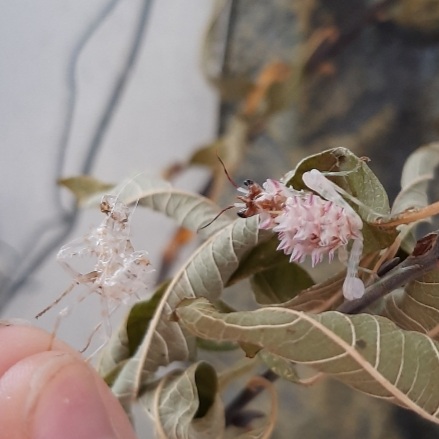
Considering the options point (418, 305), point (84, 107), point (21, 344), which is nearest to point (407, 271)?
point (418, 305)

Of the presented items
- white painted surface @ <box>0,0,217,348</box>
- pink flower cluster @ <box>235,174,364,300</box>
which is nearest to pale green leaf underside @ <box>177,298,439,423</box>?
pink flower cluster @ <box>235,174,364,300</box>

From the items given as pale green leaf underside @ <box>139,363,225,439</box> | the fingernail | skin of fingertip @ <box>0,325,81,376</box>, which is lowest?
pale green leaf underside @ <box>139,363,225,439</box>

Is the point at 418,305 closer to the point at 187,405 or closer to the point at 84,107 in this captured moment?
the point at 187,405

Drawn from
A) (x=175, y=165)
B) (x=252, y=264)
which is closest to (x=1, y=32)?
(x=175, y=165)

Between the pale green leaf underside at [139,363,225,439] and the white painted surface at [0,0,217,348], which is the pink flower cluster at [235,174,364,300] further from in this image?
the white painted surface at [0,0,217,348]

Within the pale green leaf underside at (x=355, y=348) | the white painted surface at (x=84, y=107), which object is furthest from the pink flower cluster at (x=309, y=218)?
the white painted surface at (x=84, y=107)

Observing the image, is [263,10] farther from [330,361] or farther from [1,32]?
[330,361]
